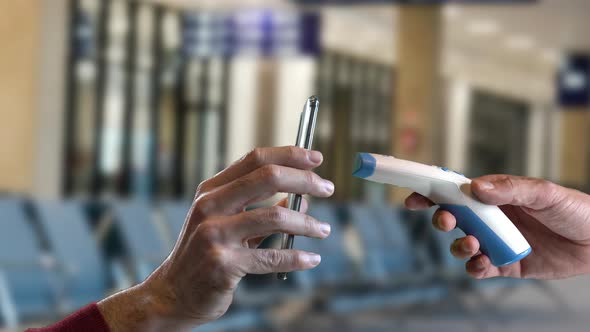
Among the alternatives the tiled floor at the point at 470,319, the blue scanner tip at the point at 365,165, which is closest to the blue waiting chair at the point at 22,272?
the tiled floor at the point at 470,319

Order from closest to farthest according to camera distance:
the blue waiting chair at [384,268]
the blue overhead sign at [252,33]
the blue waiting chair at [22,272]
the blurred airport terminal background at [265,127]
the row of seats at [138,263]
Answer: the blue waiting chair at [22,272]
the row of seats at [138,263]
the blurred airport terminal background at [265,127]
the blue waiting chair at [384,268]
the blue overhead sign at [252,33]

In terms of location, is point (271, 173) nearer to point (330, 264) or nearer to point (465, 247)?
point (465, 247)

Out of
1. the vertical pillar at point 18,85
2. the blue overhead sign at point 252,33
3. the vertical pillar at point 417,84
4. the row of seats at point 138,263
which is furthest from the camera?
the vertical pillar at point 417,84

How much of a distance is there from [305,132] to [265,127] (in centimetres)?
1717

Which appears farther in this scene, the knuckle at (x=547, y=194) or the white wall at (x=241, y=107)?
the white wall at (x=241, y=107)

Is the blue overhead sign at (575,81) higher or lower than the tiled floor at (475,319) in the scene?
higher

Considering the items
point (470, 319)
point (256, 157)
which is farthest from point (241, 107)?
point (256, 157)

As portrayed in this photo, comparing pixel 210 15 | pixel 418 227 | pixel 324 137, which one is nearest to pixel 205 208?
pixel 418 227

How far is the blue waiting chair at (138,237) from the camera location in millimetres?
4738

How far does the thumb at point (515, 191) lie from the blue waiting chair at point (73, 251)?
3436 mm

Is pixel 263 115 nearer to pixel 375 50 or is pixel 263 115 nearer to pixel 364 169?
pixel 375 50

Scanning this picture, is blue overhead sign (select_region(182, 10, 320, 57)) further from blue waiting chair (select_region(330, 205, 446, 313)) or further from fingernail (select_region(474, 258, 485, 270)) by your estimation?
fingernail (select_region(474, 258, 485, 270))

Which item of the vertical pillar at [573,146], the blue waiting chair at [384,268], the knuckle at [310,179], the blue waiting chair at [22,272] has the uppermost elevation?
the knuckle at [310,179]

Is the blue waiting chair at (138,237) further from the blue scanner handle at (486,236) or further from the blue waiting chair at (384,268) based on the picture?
the blue scanner handle at (486,236)
